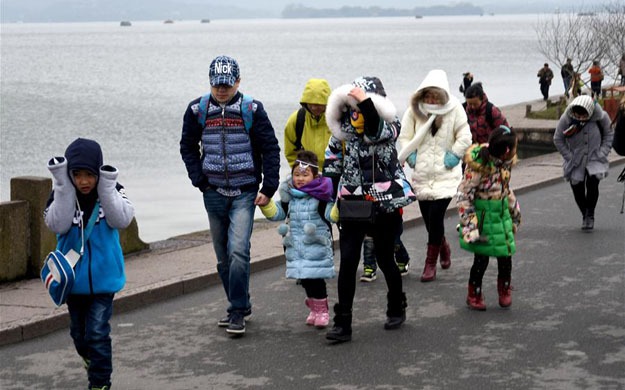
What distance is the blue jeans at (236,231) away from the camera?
816 centimetres

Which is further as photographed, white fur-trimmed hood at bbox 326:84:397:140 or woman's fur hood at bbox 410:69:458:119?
woman's fur hood at bbox 410:69:458:119

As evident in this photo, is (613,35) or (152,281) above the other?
(613,35)

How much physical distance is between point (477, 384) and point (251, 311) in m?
2.38

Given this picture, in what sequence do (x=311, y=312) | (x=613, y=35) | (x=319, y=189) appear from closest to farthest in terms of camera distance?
1. (x=319, y=189)
2. (x=311, y=312)
3. (x=613, y=35)

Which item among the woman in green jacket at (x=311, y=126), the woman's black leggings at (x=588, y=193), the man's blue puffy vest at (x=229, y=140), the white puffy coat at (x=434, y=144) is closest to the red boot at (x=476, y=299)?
the white puffy coat at (x=434, y=144)

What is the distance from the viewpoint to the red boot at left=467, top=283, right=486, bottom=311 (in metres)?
8.92

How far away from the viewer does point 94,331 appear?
6562 millimetres

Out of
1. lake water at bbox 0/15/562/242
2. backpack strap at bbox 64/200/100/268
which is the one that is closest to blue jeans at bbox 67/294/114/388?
backpack strap at bbox 64/200/100/268

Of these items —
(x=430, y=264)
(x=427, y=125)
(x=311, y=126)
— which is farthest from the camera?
(x=430, y=264)

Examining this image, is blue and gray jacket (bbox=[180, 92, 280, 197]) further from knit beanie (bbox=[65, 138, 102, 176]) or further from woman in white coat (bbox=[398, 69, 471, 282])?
woman in white coat (bbox=[398, 69, 471, 282])

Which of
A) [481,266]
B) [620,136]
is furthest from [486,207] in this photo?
[620,136]

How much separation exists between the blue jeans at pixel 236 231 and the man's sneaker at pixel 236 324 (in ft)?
0.11

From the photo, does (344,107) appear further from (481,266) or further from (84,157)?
(84,157)

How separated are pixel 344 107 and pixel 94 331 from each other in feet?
7.61
